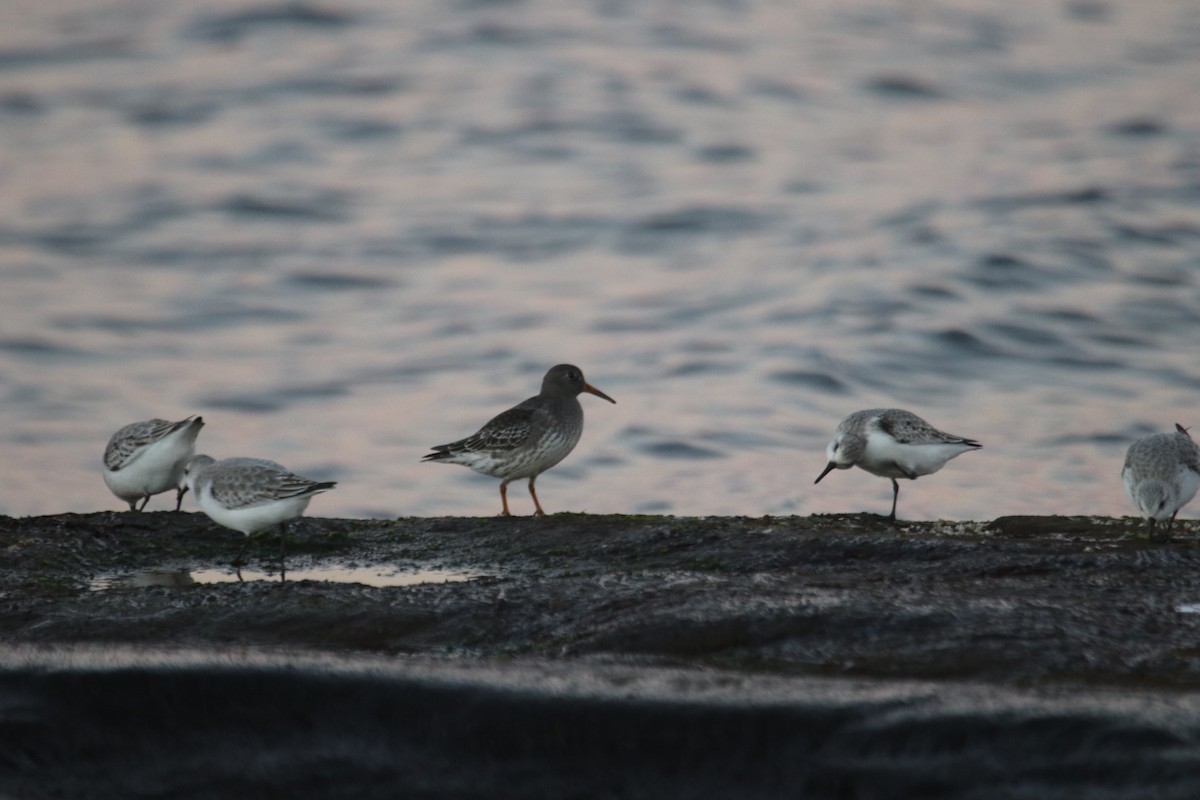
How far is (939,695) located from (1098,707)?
48 cm

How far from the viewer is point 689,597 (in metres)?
5.96

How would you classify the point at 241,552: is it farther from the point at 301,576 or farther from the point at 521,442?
the point at 521,442

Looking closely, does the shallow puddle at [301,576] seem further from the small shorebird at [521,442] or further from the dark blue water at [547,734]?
the small shorebird at [521,442]

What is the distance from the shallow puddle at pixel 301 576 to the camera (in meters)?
7.27

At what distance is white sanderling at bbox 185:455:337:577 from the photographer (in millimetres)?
7656

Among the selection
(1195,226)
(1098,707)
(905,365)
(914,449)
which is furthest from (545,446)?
(1195,226)

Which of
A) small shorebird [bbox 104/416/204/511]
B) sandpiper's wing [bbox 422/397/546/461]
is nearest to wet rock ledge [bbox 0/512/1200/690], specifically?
small shorebird [bbox 104/416/204/511]

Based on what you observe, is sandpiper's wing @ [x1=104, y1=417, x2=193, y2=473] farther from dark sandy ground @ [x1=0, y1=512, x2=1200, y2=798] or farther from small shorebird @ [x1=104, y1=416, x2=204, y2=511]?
dark sandy ground @ [x1=0, y1=512, x2=1200, y2=798]

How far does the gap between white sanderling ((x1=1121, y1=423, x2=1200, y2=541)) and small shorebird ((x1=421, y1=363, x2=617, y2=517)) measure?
3.90 meters

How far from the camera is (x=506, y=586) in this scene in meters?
6.46

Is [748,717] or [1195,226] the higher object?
[1195,226]

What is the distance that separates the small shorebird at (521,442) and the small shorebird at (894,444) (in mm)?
2001

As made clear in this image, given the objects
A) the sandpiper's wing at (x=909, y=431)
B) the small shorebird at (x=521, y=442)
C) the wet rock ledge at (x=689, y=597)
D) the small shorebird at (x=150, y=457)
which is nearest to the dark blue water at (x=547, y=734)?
the wet rock ledge at (x=689, y=597)

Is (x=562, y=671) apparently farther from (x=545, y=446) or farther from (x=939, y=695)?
(x=545, y=446)
